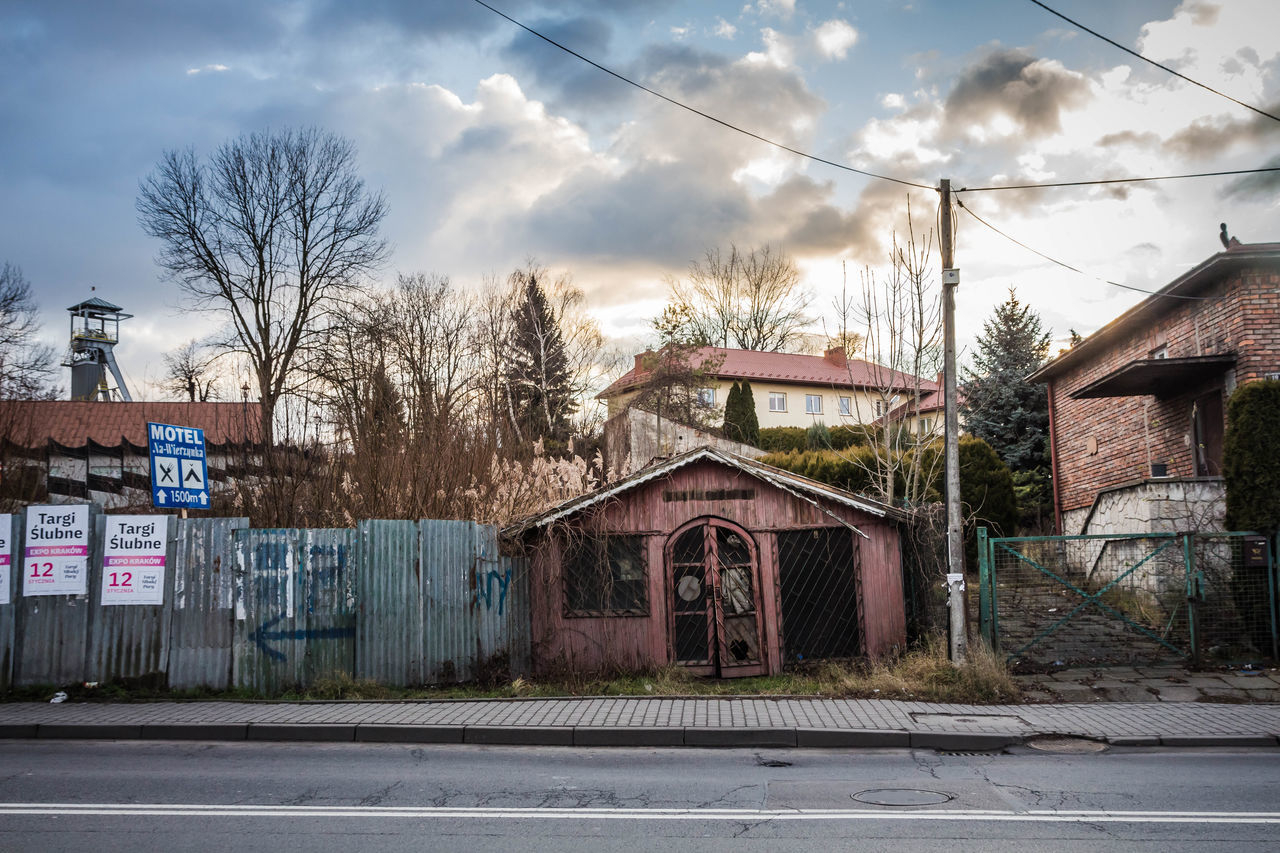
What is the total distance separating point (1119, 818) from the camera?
6.35 meters

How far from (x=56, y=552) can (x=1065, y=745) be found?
41.6 feet

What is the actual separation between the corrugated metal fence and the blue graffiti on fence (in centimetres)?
7

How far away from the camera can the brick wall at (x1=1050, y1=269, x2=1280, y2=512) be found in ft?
52.1

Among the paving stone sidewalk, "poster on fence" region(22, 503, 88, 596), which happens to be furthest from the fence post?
"poster on fence" region(22, 503, 88, 596)

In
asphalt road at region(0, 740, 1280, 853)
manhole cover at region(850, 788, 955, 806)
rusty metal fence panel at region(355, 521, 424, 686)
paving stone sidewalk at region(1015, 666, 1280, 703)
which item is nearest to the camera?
asphalt road at region(0, 740, 1280, 853)

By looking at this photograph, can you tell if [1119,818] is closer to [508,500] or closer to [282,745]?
[282,745]

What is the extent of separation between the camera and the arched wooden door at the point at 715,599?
13.7m

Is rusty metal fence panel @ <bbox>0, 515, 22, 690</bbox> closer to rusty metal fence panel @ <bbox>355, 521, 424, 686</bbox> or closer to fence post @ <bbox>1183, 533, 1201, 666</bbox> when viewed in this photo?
rusty metal fence panel @ <bbox>355, 521, 424, 686</bbox>

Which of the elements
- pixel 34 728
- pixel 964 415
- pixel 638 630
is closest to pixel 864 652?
pixel 638 630

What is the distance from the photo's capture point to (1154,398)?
64.5 ft

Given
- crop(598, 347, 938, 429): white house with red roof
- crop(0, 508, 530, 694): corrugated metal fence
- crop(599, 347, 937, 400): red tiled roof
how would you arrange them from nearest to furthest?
crop(0, 508, 530, 694): corrugated metal fence < crop(599, 347, 937, 400): red tiled roof < crop(598, 347, 938, 429): white house with red roof

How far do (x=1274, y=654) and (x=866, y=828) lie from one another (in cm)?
1047

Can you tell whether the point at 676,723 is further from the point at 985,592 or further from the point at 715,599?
the point at 985,592

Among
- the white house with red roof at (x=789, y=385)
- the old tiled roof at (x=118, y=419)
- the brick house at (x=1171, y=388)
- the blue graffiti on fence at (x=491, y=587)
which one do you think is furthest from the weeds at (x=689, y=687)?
the white house with red roof at (x=789, y=385)
